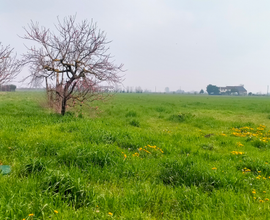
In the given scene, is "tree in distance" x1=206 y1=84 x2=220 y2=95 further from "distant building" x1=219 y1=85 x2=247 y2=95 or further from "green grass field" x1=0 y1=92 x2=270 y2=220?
"green grass field" x1=0 y1=92 x2=270 y2=220

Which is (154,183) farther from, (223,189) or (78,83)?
(78,83)

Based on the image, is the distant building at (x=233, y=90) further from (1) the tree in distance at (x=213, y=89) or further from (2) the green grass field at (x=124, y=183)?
(2) the green grass field at (x=124, y=183)

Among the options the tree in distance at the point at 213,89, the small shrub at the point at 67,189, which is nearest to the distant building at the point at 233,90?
the tree in distance at the point at 213,89

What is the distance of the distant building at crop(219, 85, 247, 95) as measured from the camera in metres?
138

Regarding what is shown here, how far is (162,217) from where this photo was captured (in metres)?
2.63

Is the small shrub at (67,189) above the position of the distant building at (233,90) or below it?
below

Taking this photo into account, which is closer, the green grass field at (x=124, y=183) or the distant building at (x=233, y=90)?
the green grass field at (x=124, y=183)

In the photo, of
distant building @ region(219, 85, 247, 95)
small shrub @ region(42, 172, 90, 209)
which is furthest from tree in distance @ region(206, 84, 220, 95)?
small shrub @ region(42, 172, 90, 209)

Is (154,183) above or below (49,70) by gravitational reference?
below

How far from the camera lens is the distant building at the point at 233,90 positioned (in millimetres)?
137750

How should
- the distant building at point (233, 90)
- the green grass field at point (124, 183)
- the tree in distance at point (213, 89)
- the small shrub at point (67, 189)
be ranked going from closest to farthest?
the green grass field at point (124, 183), the small shrub at point (67, 189), the distant building at point (233, 90), the tree in distance at point (213, 89)

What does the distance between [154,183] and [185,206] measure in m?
0.73

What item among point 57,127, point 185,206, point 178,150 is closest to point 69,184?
point 185,206

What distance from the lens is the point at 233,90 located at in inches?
5458
